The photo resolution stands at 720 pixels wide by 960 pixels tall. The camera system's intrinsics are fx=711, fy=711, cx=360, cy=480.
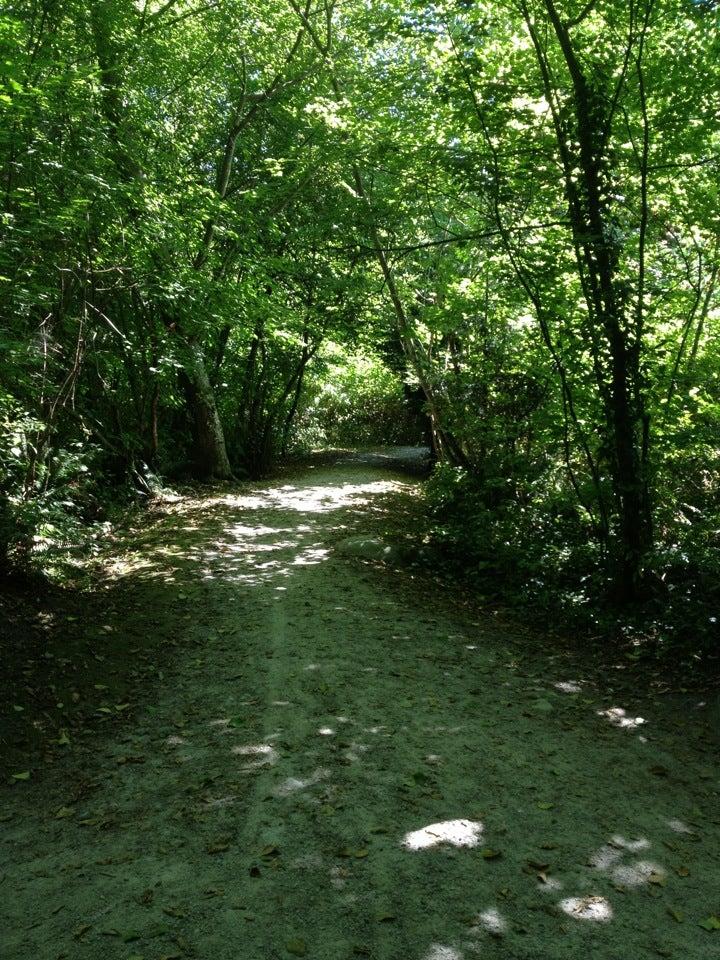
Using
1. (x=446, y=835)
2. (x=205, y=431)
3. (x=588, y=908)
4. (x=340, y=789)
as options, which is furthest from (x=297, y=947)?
(x=205, y=431)

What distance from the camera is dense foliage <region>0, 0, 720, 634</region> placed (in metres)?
7.00

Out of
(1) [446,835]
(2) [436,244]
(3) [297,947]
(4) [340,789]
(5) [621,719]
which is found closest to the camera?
(3) [297,947]

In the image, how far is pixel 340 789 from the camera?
4.49 m

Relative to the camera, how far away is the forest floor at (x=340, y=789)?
3.38 m

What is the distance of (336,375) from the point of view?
26.0m

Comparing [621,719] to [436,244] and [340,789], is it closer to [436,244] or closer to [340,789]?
[340,789]

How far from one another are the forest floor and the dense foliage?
164cm

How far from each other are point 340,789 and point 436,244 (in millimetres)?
5777

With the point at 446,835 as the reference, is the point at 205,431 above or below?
above

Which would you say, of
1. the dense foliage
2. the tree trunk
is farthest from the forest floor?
the tree trunk

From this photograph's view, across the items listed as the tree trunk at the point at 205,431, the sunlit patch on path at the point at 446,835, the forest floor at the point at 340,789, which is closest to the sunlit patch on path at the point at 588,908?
the forest floor at the point at 340,789

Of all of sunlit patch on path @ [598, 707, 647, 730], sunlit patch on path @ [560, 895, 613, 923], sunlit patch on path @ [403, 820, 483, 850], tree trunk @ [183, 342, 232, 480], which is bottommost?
sunlit patch on path @ [598, 707, 647, 730]

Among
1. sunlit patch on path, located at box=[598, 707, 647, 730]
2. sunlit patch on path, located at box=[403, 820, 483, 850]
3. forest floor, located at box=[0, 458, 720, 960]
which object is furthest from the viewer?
sunlit patch on path, located at box=[598, 707, 647, 730]

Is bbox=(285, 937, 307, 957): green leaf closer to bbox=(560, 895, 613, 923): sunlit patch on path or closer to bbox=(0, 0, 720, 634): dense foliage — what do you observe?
bbox=(560, 895, 613, 923): sunlit patch on path
